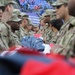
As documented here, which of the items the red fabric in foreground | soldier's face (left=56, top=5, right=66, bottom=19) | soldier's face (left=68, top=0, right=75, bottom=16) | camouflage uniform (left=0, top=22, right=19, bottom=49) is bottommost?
camouflage uniform (left=0, top=22, right=19, bottom=49)

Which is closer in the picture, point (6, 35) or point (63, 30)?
point (63, 30)

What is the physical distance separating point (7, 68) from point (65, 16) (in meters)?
4.10

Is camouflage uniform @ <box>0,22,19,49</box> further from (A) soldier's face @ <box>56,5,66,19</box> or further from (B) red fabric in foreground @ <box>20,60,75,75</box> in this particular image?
(B) red fabric in foreground @ <box>20,60,75,75</box>

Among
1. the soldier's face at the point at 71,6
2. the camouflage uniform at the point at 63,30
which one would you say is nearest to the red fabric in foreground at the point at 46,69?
the soldier's face at the point at 71,6

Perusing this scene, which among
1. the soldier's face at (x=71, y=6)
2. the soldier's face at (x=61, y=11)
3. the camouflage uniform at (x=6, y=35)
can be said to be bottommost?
the camouflage uniform at (x=6, y=35)

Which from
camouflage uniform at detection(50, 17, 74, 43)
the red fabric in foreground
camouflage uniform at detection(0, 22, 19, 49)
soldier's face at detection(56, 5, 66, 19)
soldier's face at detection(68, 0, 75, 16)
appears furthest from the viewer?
camouflage uniform at detection(0, 22, 19, 49)

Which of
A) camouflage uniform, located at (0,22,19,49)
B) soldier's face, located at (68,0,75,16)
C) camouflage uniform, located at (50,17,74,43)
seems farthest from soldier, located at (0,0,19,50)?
soldier's face, located at (68,0,75,16)

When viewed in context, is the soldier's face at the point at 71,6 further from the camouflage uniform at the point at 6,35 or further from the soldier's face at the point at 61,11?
the camouflage uniform at the point at 6,35

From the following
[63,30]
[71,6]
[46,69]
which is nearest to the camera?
[46,69]

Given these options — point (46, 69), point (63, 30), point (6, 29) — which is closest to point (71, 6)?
point (63, 30)

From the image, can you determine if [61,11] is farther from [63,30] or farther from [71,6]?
[71,6]

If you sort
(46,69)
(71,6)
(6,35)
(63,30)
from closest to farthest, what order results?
(46,69)
(71,6)
(63,30)
(6,35)

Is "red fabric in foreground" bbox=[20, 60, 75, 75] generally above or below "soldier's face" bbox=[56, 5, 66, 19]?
above

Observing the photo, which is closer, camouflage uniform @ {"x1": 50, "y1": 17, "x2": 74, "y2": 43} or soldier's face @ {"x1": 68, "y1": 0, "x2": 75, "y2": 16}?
soldier's face @ {"x1": 68, "y1": 0, "x2": 75, "y2": 16}
